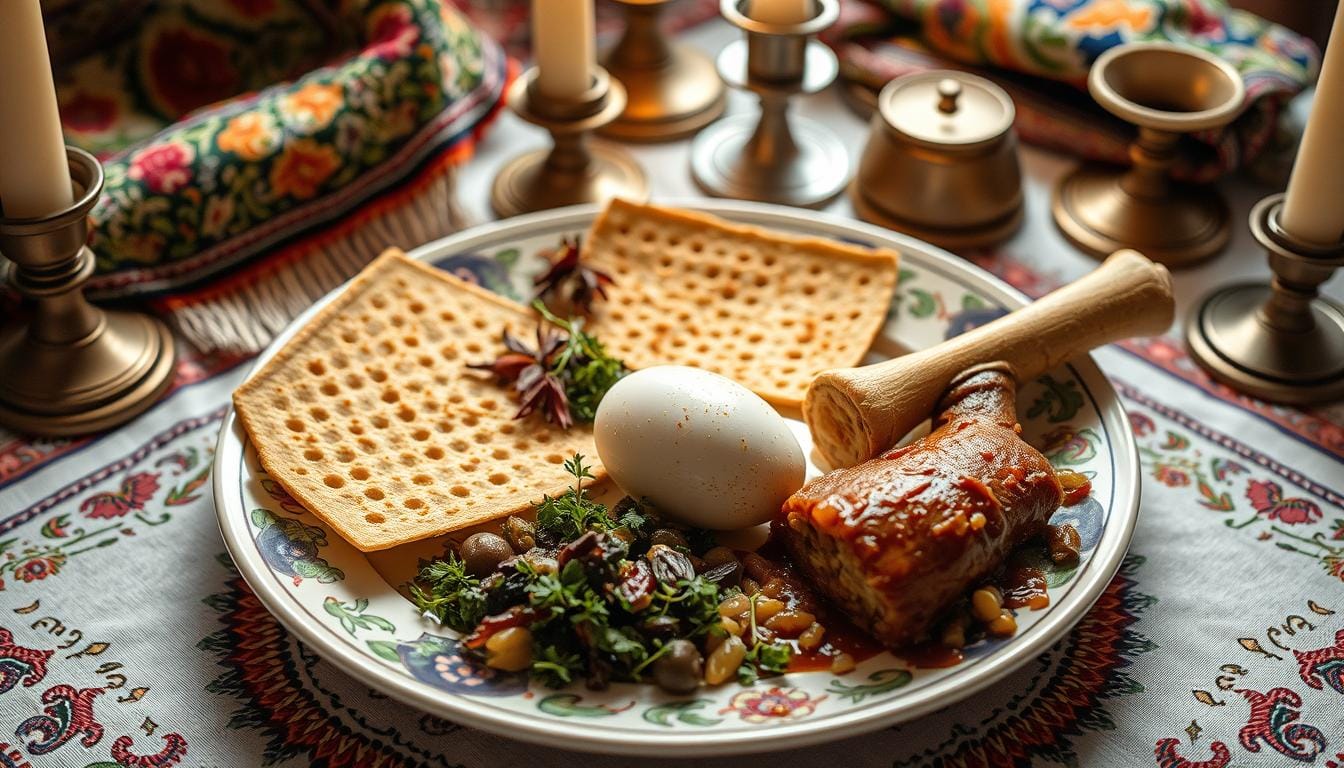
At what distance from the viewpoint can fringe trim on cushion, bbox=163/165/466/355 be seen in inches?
70.8

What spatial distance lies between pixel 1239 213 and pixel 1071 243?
29cm

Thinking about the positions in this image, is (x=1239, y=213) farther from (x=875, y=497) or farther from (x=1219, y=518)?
(x=875, y=497)

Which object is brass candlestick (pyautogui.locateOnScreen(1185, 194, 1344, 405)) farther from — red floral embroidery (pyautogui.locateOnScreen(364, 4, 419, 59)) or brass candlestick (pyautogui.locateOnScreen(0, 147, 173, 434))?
brass candlestick (pyautogui.locateOnScreen(0, 147, 173, 434))

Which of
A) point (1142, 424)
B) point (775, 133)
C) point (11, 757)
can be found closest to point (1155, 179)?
point (1142, 424)

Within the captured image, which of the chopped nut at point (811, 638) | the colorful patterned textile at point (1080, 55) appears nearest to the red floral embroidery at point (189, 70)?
the colorful patterned textile at point (1080, 55)

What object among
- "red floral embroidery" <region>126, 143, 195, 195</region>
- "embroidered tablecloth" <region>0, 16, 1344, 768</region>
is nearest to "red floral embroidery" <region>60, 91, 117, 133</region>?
"red floral embroidery" <region>126, 143, 195, 195</region>

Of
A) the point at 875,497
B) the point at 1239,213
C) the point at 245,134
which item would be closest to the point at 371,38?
the point at 245,134

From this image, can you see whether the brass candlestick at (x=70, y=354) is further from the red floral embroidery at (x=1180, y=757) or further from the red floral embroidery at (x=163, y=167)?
the red floral embroidery at (x=1180, y=757)

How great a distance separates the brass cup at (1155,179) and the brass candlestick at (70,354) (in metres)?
1.38

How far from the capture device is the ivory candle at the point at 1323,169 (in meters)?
1.59

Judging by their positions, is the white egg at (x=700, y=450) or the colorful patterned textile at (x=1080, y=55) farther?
the colorful patterned textile at (x=1080, y=55)

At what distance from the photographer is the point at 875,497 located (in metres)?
1.25

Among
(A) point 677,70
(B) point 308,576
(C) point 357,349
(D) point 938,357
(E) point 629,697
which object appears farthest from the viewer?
(A) point 677,70

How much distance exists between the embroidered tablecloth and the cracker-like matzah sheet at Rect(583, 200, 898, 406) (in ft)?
1.32
